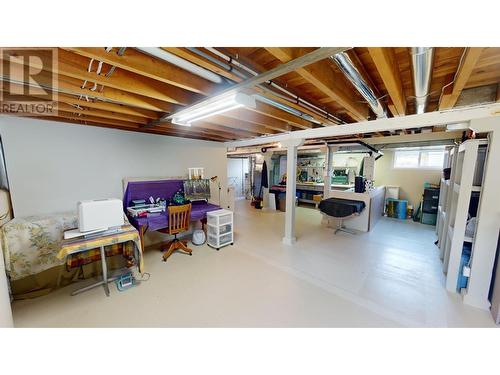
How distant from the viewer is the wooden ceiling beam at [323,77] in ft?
3.84

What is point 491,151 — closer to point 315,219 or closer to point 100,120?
point 315,219

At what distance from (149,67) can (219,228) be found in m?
2.87

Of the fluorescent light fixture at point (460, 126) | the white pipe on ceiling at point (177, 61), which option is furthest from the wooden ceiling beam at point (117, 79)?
the fluorescent light fixture at point (460, 126)

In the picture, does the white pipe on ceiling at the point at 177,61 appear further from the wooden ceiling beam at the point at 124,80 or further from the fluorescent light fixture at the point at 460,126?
the fluorescent light fixture at the point at 460,126

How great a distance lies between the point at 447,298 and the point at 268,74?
3.36 m

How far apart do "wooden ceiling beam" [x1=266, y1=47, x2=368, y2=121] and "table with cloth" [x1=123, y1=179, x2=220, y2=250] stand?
294 centimetres

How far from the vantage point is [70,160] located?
117 inches

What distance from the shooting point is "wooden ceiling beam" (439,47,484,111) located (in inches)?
43.5

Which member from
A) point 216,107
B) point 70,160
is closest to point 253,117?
point 216,107

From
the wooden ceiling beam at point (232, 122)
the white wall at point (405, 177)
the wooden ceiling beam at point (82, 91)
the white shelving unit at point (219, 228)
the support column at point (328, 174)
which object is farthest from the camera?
the white wall at point (405, 177)

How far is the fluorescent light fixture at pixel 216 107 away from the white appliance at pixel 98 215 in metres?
1.44
